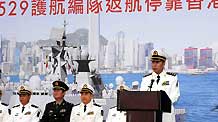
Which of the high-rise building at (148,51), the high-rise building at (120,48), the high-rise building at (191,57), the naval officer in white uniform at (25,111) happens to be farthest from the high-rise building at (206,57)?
the naval officer in white uniform at (25,111)

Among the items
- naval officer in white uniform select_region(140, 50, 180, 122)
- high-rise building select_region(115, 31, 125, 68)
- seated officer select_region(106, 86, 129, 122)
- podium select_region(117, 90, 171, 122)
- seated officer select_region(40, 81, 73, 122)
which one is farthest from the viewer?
high-rise building select_region(115, 31, 125, 68)

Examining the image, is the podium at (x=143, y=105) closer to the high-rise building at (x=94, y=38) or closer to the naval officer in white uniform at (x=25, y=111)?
the naval officer in white uniform at (x=25, y=111)

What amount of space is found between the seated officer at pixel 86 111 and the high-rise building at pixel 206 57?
3.89 feet

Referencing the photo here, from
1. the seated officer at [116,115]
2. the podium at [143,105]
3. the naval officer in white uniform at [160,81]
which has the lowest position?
the seated officer at [116,115]

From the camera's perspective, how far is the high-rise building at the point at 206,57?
14.3 feet

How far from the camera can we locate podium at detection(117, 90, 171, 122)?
2.45 metres

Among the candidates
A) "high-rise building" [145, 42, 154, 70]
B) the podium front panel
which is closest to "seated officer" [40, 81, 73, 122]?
"high-rise building" [145, 42, 154, 70]

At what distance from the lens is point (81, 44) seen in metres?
4.73

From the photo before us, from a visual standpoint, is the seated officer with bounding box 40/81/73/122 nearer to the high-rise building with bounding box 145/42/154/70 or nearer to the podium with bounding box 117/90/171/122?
the high-rise building with bounding box 145/42/154/70

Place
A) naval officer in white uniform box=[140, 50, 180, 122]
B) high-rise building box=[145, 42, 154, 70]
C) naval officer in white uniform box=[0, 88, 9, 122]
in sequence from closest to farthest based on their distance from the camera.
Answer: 1. naval officer in white uniform box=[140, 50, 180, 122]
2. naval officer in white uniform box=[0, 88, 9, 122]
3. high-rise building box=[145, 42, 154, 70]

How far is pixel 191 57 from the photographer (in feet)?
14.4

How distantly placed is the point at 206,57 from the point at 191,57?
6.0 inches

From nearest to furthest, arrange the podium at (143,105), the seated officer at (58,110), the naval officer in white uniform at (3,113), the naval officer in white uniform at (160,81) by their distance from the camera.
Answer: the podium at (143,105) → the naval officer in white uniform at (160,81) → the seated officer at (58,110) → the naval officer in white uniform at (3,113)

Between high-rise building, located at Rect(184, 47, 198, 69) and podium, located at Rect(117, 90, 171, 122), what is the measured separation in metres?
1.94
